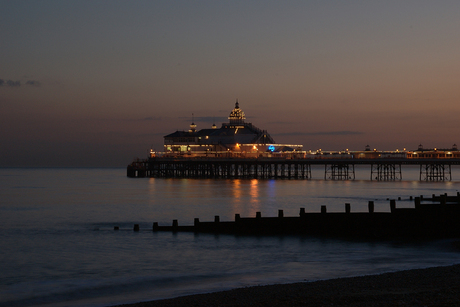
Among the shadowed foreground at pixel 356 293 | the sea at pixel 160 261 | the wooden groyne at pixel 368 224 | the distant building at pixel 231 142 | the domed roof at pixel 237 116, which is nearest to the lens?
the shadowed foreground at pixel 356 293

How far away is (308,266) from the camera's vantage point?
2386cm

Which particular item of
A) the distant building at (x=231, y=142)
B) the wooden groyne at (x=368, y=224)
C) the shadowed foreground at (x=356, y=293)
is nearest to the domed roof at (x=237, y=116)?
the distant building at (x=231, y=142)

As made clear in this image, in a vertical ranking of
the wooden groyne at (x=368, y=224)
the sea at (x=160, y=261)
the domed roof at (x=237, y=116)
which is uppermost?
the domed roof at (x=237, y=116)

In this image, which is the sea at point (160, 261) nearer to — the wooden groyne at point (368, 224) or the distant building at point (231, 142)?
the wooden groyne at point (368, 224)

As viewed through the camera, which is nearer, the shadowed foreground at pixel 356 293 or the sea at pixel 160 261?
the shadowed foreground at pixel 356 293

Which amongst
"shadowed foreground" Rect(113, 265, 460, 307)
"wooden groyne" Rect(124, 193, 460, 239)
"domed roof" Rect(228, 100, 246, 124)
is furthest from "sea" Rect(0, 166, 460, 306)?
"domed roof" Rect(228, 100, 246, 124)

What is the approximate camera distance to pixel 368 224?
31.0m

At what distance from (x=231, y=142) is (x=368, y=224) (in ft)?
333

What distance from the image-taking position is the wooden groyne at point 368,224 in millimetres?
29969

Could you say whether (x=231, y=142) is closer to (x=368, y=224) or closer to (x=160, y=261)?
(x=368, y=224)

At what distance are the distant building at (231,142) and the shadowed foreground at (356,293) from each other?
110 m

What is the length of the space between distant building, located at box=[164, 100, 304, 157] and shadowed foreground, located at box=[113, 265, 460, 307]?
Result: 10966cm

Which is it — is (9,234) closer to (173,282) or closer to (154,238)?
(154,238)

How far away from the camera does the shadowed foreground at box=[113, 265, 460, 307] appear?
49.6 feet
